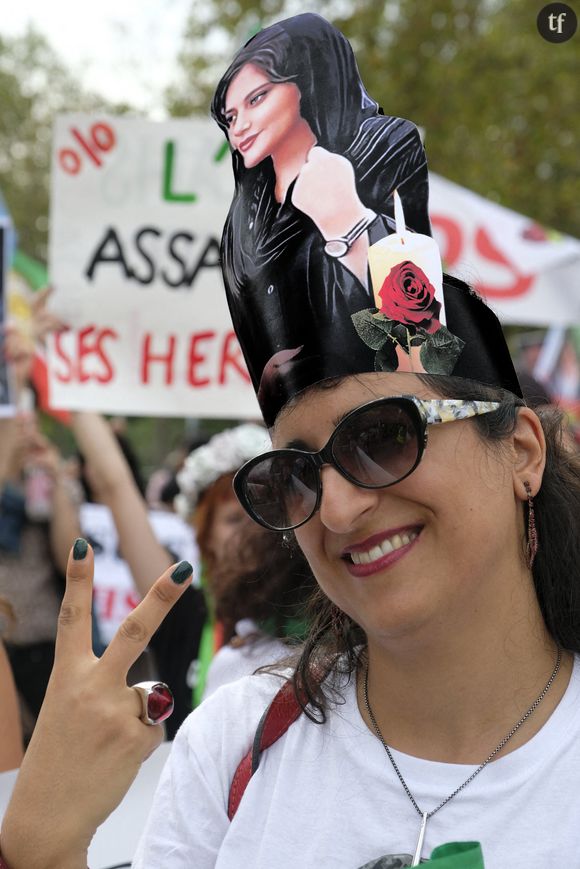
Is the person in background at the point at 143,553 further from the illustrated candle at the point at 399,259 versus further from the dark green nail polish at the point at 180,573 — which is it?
the illustrated candle at the point at 399,259

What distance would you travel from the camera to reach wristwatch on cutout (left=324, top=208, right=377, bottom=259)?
66.1 inches

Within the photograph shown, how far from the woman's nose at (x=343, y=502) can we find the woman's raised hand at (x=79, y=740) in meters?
0.24

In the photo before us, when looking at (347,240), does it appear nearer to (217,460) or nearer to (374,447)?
(374,447)

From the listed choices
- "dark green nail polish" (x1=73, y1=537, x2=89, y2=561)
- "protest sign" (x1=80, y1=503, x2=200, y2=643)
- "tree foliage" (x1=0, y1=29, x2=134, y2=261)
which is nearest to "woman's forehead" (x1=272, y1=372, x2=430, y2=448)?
"dark green nail polish" (x1=73, y1=537, x2=89, y2=561)

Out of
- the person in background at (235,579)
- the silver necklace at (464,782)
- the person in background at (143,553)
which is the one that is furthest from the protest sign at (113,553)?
the silver necklace at (464,782)

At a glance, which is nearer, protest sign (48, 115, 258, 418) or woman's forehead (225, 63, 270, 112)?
woman's forehead (225, 63, 270, 112)

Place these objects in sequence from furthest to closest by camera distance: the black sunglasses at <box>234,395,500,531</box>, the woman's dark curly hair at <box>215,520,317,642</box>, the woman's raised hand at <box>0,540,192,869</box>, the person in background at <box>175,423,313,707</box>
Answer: the woman's dark curly hair at <box>215,520,317,642</box>, the person in background at <box>175,423,313,707</box>, the black sunglasses at <box>234,395,500,531</box>, the woman's raised hand at <box>0,540,192,869</box>

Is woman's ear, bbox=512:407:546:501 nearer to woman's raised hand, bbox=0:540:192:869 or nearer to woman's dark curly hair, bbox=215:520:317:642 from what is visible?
woman's raised hand, bbox=0:540:192:869

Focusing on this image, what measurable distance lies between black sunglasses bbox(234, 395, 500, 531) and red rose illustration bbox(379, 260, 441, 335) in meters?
0.13

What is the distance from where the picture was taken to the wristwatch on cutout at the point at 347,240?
168 cm

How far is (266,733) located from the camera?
177 centimetres

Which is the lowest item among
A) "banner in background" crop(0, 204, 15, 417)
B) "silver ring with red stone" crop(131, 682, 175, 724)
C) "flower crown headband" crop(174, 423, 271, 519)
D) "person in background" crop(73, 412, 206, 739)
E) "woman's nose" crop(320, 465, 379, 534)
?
"person in background" crop(73, 412, 206, 739)

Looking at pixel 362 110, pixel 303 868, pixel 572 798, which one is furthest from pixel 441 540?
pixel 362 110

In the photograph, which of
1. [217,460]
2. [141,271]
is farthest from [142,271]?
[217,460]
